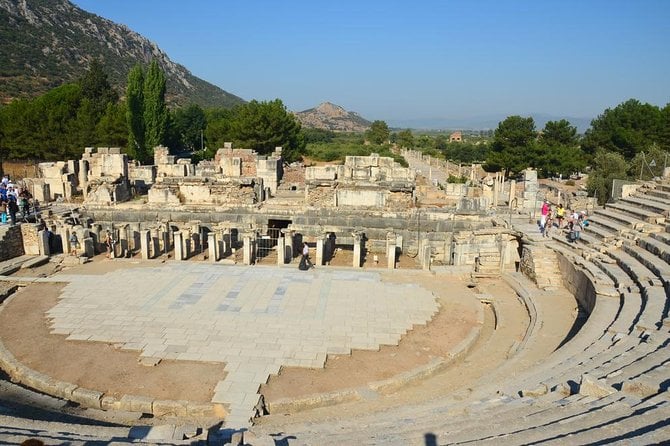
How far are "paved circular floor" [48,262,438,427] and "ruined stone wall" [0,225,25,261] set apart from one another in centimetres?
383

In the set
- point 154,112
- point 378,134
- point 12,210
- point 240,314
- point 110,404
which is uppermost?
point 154,112

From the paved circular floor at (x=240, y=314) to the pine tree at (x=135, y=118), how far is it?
32.0 meters

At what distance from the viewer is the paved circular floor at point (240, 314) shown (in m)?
11.7

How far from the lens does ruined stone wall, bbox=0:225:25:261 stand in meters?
19.0

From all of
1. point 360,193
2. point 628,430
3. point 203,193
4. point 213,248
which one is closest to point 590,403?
point 628,430

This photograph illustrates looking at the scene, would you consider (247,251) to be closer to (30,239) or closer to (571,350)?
(30,239)

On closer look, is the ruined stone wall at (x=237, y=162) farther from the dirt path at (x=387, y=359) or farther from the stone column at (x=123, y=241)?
the dirt path at (x=387, y=359)

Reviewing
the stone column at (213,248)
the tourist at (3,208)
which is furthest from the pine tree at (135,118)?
the stone column at (213,248)

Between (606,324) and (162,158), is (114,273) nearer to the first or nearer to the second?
(606,324)

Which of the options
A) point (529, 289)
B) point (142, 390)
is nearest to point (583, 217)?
point (529, 289)

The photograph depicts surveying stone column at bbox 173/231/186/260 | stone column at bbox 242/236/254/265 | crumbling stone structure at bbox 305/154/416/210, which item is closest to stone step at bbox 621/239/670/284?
crumbling stone structure at bbox 305/154/416/210

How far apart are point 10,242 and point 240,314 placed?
1115 centimetres

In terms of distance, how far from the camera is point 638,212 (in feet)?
63.5

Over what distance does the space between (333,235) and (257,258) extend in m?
3.60
